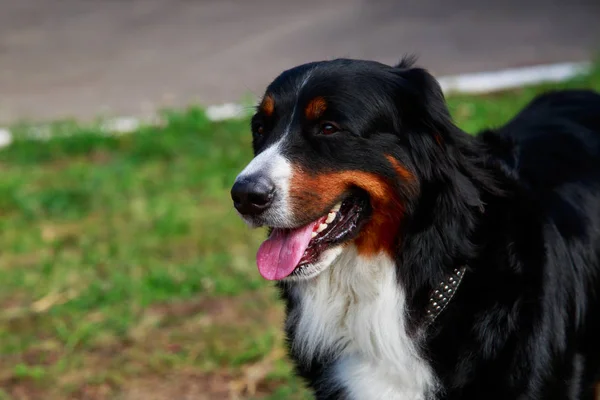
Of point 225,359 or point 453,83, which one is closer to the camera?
point 225,359

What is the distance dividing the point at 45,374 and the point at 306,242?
1.94m

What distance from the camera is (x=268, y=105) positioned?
3.03m

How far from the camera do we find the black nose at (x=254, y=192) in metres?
2.76

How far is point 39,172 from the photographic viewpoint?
6.61 m

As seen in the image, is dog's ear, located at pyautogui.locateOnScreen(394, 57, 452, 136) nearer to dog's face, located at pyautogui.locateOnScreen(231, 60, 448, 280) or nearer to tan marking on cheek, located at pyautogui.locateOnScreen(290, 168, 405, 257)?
dog's face, located at pyautogui.locateOnScreen(231, 60, 448, 280)

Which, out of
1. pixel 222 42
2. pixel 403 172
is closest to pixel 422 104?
pixel 403 172

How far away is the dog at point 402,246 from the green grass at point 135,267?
1.19 m

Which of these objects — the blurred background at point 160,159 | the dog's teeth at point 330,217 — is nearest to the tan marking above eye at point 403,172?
the dog's teeth at point 330,217

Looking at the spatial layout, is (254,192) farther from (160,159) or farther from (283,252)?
(160,159)

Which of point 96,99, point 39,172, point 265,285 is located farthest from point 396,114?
point 96,99

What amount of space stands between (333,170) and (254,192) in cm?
26

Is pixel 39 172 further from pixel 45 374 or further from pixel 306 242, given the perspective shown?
pixel 306 242

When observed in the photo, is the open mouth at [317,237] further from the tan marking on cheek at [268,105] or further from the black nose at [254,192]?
the tan marking on cheek at [268,105]

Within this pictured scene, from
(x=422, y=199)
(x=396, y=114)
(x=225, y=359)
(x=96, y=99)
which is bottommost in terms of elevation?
(x=225, y=359)
